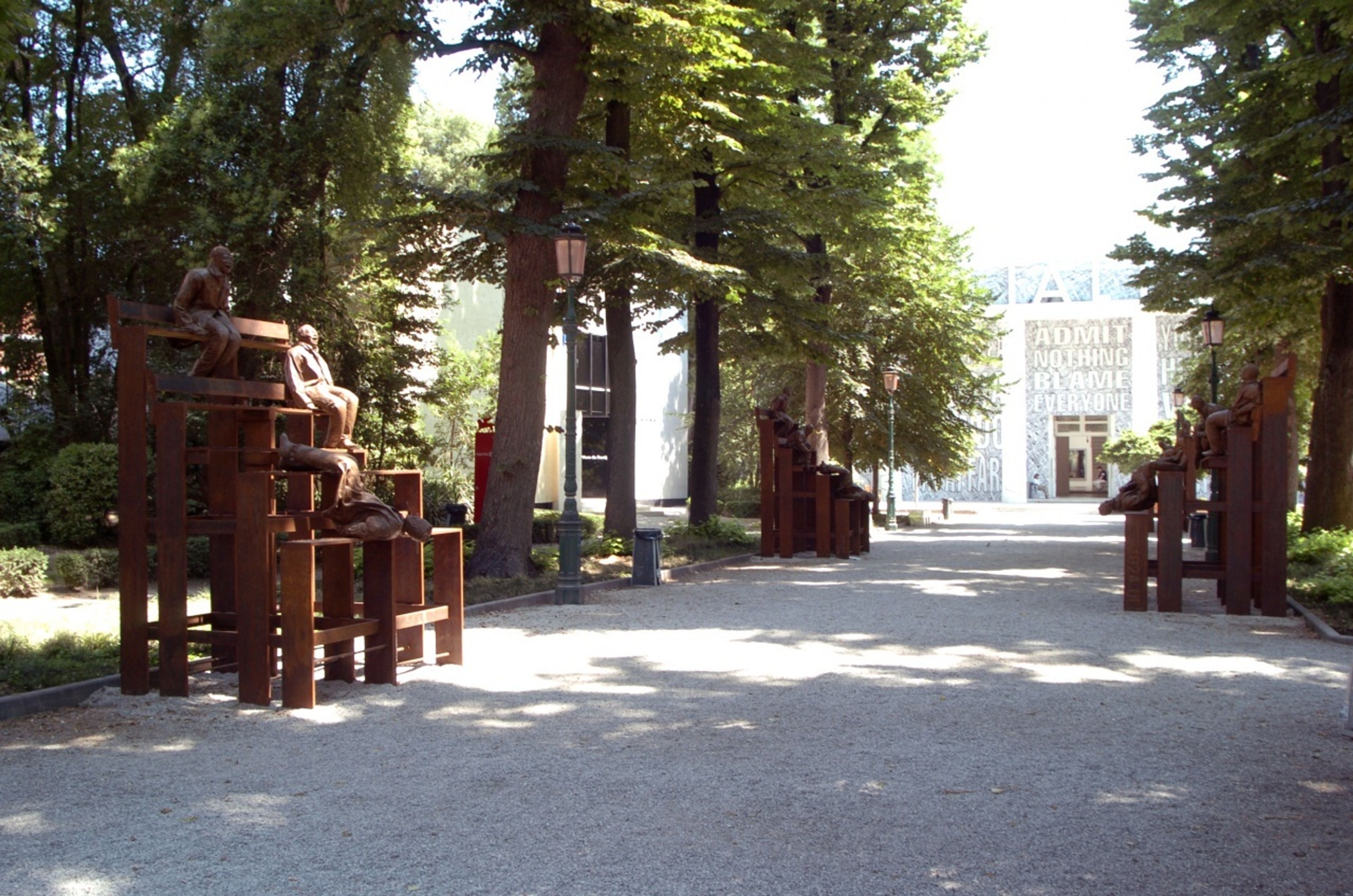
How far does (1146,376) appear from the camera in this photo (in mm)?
63938

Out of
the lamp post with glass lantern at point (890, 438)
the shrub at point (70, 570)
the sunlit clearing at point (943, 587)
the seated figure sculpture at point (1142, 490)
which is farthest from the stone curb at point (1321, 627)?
the lamp post with glass lantern at point (890, 438)

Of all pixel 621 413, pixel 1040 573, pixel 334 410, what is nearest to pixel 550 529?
pixel 621 413

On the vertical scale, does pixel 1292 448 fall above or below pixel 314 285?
below

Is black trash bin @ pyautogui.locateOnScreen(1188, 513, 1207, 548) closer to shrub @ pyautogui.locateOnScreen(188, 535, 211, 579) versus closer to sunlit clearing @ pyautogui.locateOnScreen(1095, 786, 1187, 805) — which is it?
shrub @ pyautogui.locateOnScreen(188, 535, 211, 579)

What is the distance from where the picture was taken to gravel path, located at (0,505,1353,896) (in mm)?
4848

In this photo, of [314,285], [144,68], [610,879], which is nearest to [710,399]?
[314,285]

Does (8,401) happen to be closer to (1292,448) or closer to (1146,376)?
(1292,448)

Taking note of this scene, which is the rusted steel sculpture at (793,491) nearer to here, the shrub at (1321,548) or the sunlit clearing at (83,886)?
the shrub at (1321,548)

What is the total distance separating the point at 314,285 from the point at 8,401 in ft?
29.4

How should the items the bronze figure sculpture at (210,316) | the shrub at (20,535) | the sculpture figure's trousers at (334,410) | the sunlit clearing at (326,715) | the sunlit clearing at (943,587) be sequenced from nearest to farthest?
the sunlit clearing at (326,715) < the bronze figure sculpture at (210,316) < the sculpture figure's trousers at (334,410) < the sunlit clearing at (943,587) < the shrub at (20,535)

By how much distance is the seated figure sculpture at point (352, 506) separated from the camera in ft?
28.0

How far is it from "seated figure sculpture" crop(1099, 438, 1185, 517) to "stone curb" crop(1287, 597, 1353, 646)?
186 cm

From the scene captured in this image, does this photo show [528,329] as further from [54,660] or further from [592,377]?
[592,377]

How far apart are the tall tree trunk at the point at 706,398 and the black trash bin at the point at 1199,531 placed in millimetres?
9838
